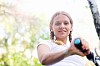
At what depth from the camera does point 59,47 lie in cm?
135

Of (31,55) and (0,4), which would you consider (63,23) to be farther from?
(0,4)

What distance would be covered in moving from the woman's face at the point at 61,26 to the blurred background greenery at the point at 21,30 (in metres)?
0.43

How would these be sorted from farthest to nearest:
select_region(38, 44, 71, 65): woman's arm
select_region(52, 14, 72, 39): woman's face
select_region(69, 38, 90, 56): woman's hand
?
select_region(52, 14, 72, 39): woman's face < select_region(38, 44, 71, 65): woman's arm < select_region(69, 38, 90, 56): woman's hand

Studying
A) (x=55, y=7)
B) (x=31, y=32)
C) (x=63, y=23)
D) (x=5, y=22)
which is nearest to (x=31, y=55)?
(x=31, y=32)

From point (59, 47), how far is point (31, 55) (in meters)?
0.62

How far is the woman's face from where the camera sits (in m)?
1.43

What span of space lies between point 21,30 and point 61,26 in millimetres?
563

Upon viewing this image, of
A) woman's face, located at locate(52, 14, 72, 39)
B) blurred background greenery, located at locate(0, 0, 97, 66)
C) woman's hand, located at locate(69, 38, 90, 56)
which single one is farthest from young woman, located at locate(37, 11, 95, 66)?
blurred background greenery, located at locate(0, 0, 97, 66)

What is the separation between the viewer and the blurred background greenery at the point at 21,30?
190 cm

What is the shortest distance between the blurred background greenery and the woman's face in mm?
425

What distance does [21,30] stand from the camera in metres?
1.93

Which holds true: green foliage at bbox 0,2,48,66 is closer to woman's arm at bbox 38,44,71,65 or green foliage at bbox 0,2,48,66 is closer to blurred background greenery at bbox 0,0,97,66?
blurred background greenery at bbox 0,0,97,66

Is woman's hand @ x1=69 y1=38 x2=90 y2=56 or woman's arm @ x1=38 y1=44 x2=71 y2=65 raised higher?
woman's hand @ x1=69 y1=38 x2=90 y2=56

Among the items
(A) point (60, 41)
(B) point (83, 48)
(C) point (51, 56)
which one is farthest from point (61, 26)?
(B) point (83, 48)
